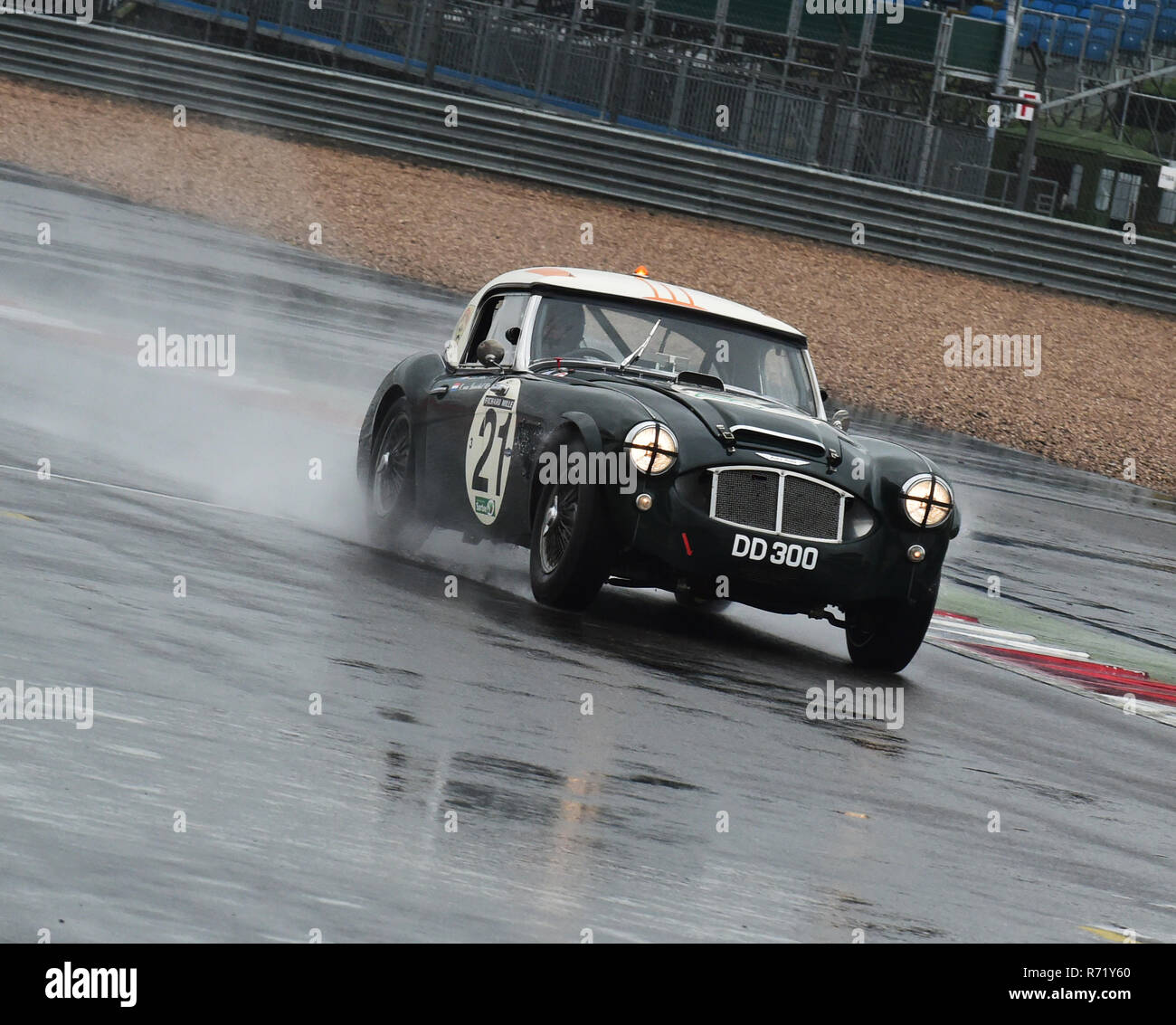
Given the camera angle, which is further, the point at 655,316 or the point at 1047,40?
the point at 1047,40

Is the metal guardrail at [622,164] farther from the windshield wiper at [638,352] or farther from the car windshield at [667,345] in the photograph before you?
the windshield wiper at [638,352]

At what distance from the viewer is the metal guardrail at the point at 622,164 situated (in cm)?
3247

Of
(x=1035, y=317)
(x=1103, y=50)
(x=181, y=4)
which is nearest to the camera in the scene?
(x=1035, y=317)

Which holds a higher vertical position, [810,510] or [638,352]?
[638,352]

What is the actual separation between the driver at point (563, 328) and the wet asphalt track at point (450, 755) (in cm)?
115

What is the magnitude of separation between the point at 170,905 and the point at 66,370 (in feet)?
35.6

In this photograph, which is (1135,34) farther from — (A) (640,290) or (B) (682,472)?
(B) (682,472)

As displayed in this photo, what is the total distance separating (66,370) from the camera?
14.7 metres

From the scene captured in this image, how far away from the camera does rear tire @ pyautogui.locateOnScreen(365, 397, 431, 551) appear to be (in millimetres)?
11172

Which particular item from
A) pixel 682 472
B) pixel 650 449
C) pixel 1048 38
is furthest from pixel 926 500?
pixel 1048 38

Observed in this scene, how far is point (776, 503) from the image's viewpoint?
909cm

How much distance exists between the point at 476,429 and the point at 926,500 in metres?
2.22

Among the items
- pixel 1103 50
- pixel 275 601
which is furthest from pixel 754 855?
pixel 1103 50
